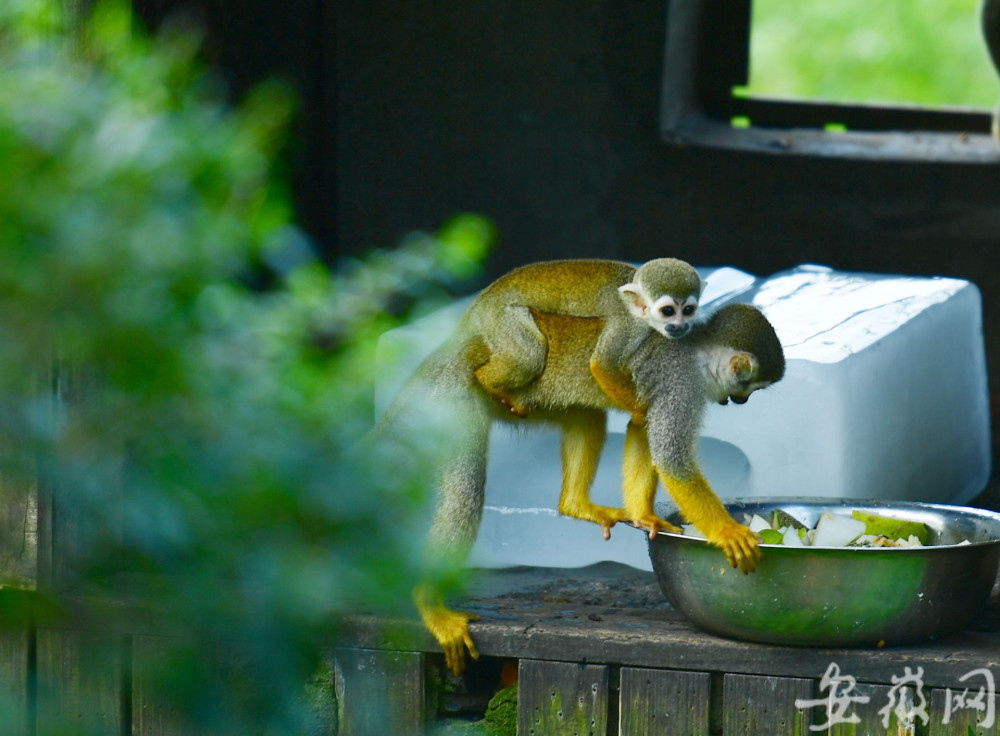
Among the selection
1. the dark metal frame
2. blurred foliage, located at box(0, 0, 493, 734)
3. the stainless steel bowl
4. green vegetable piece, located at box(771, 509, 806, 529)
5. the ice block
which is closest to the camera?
blurred foliage, located at box(0, 0, 493, 734)

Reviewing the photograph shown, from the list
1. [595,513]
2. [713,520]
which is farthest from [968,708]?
[595,513]

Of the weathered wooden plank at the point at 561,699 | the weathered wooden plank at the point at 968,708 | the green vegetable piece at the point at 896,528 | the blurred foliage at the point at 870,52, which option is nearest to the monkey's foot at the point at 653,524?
the weathered wooden plank at the point at 561,699

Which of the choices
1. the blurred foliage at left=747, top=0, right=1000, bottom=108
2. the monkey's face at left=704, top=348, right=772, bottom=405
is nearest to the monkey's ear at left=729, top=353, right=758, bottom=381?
the monkey's face at left=704, top=348, right=772, bottom=405

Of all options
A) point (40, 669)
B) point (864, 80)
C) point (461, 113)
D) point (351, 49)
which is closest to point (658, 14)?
point (461, 113)

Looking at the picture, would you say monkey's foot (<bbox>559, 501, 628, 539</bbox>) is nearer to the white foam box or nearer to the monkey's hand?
the white foam box

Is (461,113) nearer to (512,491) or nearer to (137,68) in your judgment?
(512,491)

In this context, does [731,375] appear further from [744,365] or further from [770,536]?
[770,536]

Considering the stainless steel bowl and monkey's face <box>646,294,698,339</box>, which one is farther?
monkey's face <box>646,294,698,339</box>

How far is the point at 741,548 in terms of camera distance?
2.78m

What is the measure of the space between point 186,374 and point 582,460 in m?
2.71

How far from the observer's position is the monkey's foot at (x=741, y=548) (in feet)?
9.07

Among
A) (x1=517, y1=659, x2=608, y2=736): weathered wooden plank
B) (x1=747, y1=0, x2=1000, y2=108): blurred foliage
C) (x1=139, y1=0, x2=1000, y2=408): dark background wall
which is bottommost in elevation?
(x1=517, y1=659, x2=608, y2=736): weathered wooden plank

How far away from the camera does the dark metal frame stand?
5453 millimetres

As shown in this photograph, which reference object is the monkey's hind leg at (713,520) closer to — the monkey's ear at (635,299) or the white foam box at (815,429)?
the monkey's ear at (635,299)
